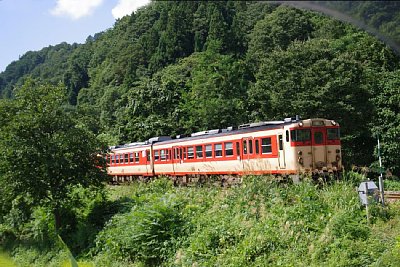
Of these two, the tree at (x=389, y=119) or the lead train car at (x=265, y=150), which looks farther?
the tree at (x=389, y=119)

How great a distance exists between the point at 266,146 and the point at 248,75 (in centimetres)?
2623

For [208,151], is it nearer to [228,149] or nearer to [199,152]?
[199,152]

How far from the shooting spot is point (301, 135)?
1383cm

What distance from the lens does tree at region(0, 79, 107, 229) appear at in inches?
629

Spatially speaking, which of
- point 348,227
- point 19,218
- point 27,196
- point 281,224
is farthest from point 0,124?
point 348,227

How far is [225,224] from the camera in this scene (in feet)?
35.0

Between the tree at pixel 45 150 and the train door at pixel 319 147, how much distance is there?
7.68m

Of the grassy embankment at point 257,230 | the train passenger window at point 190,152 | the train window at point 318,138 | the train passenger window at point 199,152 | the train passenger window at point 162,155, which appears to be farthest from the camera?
the train passenger window at point 162,155

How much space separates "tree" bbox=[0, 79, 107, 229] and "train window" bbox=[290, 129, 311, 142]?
725 centimetres

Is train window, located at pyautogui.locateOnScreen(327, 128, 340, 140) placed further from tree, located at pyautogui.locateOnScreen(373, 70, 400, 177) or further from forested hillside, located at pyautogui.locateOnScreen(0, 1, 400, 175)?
tree, located at pyautogui.locateOnScreen(373, 70, 400, 177)

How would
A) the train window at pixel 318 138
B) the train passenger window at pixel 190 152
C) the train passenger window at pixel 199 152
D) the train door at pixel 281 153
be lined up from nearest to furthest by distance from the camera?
the train door at pixel 281 153, the train window at pixel 318 138, the train passenger window at pixel 199 152, the train passenger window at pixel 190 152

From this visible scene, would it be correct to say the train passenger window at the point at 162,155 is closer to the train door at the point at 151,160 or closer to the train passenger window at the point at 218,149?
the train door at the point at 151,160

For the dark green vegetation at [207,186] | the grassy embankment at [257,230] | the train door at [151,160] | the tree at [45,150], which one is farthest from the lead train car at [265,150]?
the tree at [45,150]

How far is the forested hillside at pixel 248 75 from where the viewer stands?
22.5m
